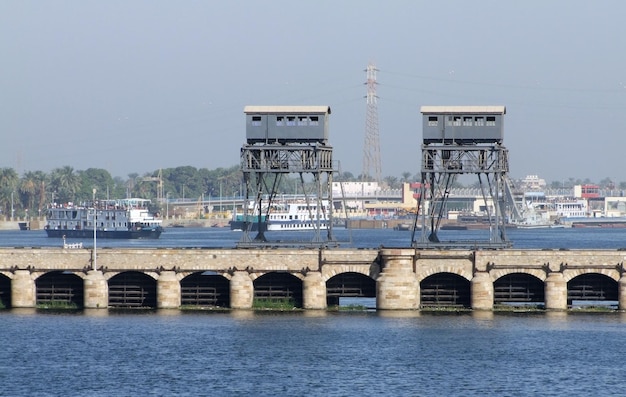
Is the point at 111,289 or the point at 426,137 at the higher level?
the point at 426,137

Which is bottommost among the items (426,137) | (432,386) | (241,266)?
(432,386)

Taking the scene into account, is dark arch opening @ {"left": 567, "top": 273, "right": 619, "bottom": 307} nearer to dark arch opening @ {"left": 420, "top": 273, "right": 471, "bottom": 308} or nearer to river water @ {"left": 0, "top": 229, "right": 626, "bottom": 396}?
river water @ {"left": 0, "top": 229, "right": 626, "bottom": 396}

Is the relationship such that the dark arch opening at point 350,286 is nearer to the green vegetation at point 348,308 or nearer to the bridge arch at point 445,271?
the green vegetation at point 348,308

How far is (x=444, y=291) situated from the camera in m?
96.5

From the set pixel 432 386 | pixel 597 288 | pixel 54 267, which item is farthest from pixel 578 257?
pixel 54 267

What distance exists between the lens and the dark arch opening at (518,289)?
96125mm

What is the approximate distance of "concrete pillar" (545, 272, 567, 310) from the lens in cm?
9300

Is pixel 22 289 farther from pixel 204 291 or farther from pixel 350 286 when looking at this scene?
pixel 350 286

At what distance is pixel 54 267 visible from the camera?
97.2 metres

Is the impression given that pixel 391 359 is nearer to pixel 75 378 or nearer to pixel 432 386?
pixel 432 386

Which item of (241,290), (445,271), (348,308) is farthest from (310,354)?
(348,308)

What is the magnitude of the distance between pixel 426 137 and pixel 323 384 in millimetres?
40306

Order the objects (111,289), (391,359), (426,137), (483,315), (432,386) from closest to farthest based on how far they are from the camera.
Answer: (432,386) → (391,359) → (483,315) → (111,289) → (426,137)

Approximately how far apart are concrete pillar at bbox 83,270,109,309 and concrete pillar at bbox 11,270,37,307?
159 inches
